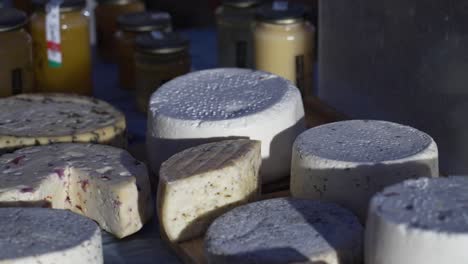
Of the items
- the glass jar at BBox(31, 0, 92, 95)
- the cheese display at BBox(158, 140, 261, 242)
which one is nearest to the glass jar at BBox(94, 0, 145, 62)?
the glass jar at BBox(31, 0, 92, 95)

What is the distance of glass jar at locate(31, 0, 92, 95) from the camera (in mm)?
2185

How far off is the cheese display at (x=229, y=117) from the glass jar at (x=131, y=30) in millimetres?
451

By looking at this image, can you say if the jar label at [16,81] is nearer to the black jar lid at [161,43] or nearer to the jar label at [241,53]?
the black jar lid at [161,43]

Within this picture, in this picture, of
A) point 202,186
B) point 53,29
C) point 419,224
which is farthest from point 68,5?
point 419,224

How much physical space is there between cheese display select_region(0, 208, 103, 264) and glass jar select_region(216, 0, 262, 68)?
931mm

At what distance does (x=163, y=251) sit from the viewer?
161 cm

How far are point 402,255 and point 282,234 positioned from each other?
22cm

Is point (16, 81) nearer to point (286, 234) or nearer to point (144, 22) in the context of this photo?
point (144, 22)

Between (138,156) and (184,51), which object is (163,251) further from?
(184,51)

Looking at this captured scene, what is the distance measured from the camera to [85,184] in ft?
5.43

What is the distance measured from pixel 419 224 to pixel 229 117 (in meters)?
0.56

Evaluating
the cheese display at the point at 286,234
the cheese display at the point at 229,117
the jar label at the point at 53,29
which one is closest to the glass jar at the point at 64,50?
the jar label at the point at 53,29

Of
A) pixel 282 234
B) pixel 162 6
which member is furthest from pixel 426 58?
pixel 162 6

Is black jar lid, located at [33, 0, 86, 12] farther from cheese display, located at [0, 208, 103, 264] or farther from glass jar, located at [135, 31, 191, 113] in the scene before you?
cheese display, located at [0, 208, 103, 264]
